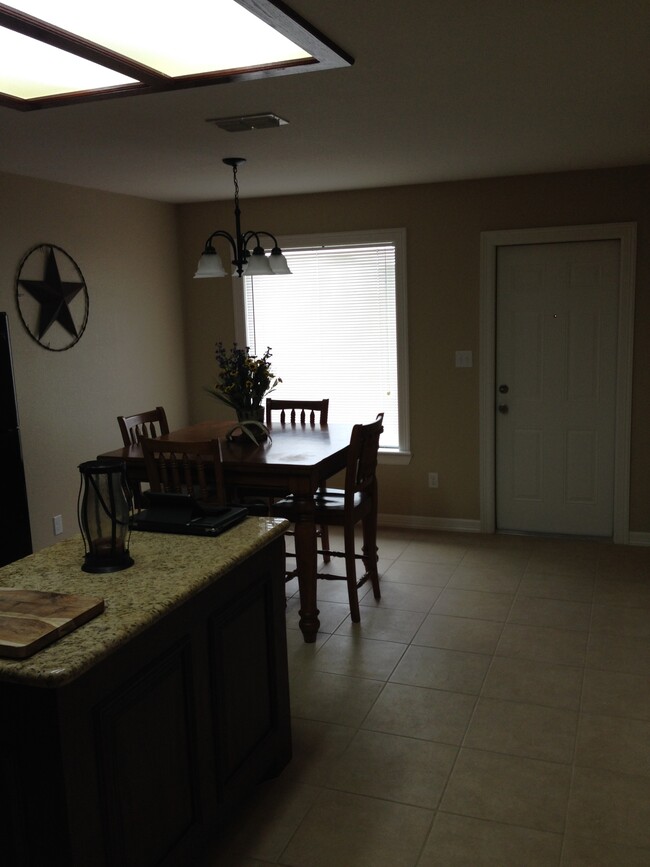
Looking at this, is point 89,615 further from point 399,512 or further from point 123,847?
point 399,512

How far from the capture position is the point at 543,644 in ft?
11.8

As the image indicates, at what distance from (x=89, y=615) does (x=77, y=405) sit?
129 inches

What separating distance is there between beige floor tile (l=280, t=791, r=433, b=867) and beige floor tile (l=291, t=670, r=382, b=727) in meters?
0.49

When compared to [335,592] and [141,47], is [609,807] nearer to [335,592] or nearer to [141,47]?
[335,592]

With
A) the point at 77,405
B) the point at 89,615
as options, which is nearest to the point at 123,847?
the point at 89,615

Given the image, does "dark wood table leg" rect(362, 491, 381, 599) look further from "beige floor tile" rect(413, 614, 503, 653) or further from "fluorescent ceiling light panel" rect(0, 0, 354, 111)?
"fluorescent ceiling light panel" rect(0, 0, 354, 111)

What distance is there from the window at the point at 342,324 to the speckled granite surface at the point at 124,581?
3090 millimetres

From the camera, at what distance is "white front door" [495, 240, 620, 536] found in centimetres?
489

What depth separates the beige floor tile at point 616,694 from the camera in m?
2.98

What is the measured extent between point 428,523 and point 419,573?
940 millimetres

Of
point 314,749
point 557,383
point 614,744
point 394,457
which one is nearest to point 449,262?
point 557,383

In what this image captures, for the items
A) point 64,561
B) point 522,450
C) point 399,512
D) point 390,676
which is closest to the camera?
point 64,561

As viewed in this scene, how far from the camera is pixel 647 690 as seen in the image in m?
3.12

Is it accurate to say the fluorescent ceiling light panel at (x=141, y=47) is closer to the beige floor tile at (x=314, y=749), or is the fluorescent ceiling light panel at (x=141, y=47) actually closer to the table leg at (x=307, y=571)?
the table leg at (x=307, y=571)
